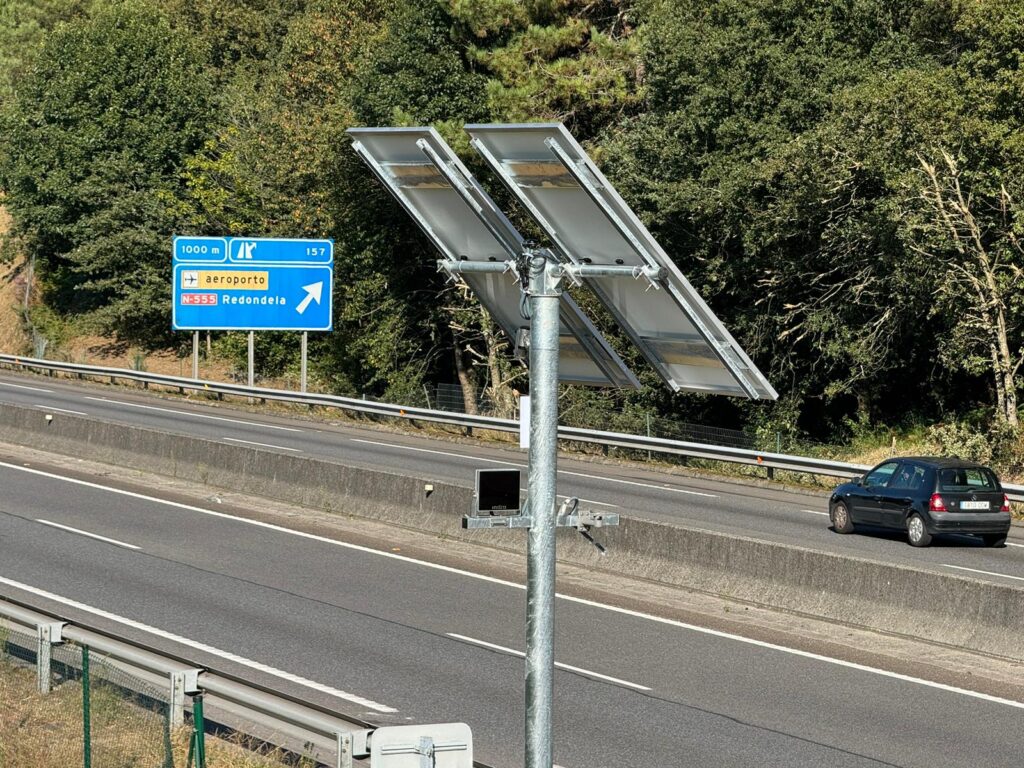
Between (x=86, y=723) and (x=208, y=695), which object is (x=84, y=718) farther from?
(x=208, y=695)

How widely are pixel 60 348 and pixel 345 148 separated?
23.1 m

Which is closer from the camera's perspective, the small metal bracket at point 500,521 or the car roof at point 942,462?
the small metal bracket at point 500,521

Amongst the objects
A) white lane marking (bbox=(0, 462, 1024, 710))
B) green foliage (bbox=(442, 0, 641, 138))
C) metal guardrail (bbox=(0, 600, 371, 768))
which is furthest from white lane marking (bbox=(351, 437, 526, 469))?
metal guardrail (bbox=(0, 600, 371, 768))

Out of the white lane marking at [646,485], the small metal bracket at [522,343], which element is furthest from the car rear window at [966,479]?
the small metal bracket at [522,343]

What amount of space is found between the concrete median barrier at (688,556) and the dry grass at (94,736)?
7.98 meters

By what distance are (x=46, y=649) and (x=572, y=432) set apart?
83.3ft

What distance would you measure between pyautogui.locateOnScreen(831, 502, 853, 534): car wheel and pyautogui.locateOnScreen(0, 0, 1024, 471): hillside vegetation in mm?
10405

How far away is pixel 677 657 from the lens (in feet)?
48.0

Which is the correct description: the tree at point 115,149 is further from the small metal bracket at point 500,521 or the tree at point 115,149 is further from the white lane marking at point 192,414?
the small metal bracket at point 500,521

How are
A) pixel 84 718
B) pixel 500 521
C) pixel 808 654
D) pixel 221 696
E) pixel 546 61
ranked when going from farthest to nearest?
1. pixel 546 61
2. pixel 808 654
3. pixel 221 696
4. pixel 84 718
5. pixel 500 521

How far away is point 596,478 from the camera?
3139cm

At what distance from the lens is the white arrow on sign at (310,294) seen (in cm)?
4425

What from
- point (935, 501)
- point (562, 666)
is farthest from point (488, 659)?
point (935, 501)

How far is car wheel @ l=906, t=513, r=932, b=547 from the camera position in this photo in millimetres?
22391
